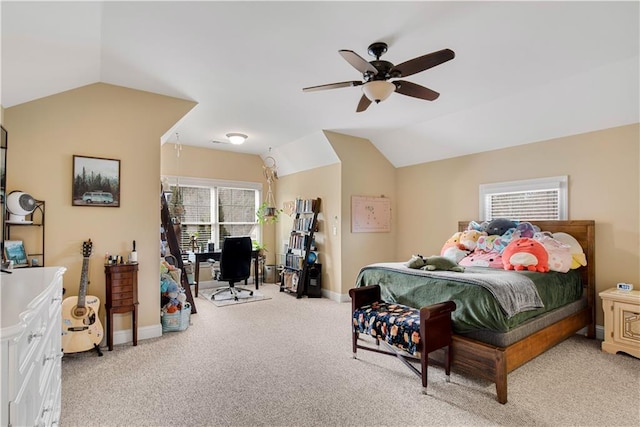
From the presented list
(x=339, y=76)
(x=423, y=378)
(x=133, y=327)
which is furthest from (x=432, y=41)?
(x=133, y=327)

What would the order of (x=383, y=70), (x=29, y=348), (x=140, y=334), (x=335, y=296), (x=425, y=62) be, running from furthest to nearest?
1. (x=335, y=296)
2. (x=140, y=334)
3. (x=383, y=70)
4. (x=425, y=62)
5. (x=29, y=348)

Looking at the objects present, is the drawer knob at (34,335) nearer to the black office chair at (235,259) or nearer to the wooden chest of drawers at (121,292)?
the wooden chest of drawers at (121,292)

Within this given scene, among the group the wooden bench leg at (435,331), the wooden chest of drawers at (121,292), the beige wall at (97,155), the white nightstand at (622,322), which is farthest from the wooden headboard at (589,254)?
the wooden chest of drawers at (121,292)

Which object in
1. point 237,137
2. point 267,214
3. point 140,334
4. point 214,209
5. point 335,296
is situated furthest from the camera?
point 267,214

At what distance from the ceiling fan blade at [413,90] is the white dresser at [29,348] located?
8.41ft

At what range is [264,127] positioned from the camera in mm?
4812

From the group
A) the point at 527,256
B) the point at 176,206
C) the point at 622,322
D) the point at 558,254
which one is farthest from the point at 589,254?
the point at 176,206

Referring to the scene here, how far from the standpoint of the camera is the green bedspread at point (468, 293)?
244cm

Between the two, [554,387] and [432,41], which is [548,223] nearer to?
[554,387]

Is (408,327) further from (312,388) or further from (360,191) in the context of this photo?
(360,191)

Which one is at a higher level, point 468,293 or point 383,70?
point 383,70

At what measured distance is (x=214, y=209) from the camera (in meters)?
6.34

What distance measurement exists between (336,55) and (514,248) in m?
2.52

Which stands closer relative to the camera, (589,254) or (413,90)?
(413,90)
